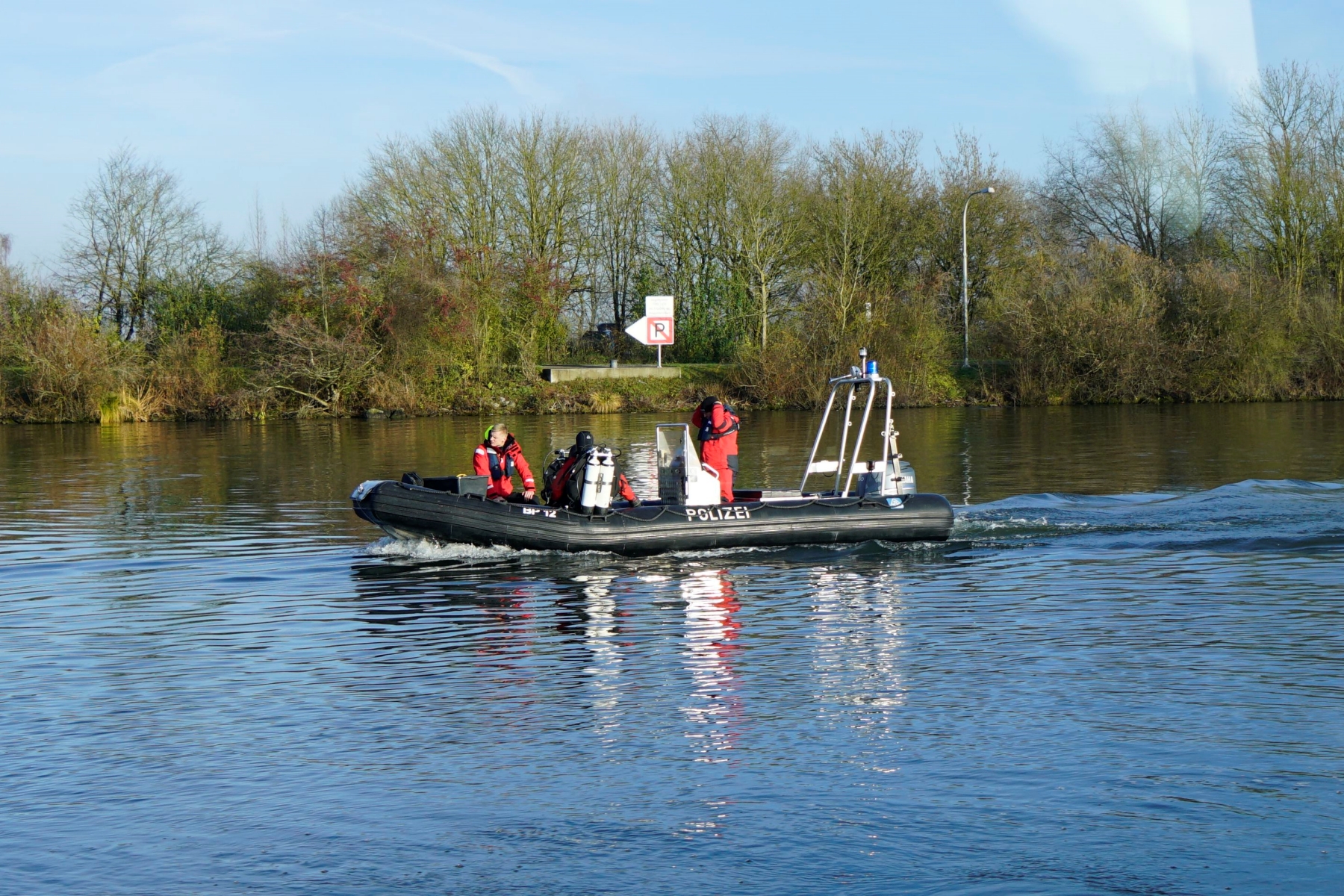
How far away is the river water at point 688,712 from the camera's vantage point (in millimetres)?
5973

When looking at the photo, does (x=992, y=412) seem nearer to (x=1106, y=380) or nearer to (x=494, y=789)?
(x=1106, y=380)

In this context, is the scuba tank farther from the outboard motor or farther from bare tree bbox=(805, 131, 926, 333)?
bare tree bbox=(805, 131, 926, 333)

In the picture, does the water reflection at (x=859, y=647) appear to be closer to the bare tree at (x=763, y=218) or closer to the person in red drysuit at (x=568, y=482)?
the person in red drysuit at (x=568, y=482)

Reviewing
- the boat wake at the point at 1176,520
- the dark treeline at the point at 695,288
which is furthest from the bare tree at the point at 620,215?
the boat wake at the point at 1176,520

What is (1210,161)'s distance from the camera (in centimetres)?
5147

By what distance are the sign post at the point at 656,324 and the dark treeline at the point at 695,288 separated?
1.79 m

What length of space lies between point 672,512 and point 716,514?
1.56ft

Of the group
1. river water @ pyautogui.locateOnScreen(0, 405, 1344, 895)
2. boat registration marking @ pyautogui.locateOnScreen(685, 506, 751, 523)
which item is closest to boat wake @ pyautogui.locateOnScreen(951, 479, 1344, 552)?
river water @ pyautogui.locateOnScreen(0, 405, 1344, 895)

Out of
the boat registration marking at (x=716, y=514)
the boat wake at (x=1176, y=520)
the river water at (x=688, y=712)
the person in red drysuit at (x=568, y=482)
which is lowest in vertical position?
the river water at (x=688, y=712)

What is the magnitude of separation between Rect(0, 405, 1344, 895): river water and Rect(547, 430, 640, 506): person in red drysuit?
68 centimetres

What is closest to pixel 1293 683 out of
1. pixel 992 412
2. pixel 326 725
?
pixel 326 725

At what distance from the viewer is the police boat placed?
13.8 meters

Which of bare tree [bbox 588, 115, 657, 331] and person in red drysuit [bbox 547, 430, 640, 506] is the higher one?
bare tree [bbox 588, 115, 657, 331]

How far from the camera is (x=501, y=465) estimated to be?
1466 centimetres
